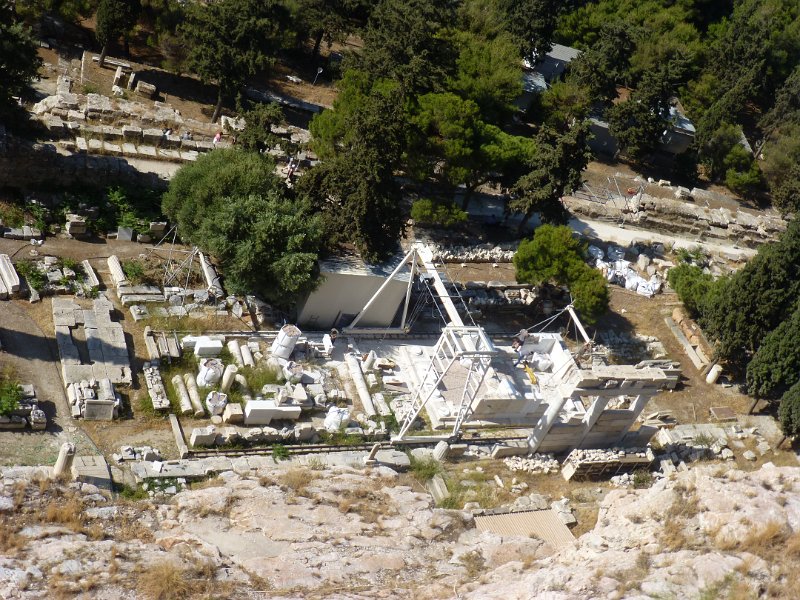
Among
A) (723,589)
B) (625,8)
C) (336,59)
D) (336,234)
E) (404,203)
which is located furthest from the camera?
(625,8)

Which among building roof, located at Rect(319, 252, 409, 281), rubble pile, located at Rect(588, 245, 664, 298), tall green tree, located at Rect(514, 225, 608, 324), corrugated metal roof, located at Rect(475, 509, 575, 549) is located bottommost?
corrugated metal roof, located at Rect(475, 509, 575, 549)

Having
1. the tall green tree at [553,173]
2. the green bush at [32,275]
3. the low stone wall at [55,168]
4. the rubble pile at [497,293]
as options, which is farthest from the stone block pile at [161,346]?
the tall green tree at [553,173]

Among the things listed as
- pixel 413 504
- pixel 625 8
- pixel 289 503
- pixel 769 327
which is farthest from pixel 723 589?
pixel 625 8

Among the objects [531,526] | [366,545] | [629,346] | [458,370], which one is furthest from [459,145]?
[366,545]

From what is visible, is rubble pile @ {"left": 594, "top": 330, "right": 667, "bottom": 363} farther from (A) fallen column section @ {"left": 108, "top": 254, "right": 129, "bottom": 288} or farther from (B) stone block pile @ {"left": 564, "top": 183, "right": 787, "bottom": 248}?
(A) fallen column section @ {"left": 108, "top": 254, "right": 129, "bottom": 288}

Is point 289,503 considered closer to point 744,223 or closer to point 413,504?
point 413,504

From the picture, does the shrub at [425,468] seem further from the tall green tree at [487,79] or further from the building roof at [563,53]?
the building roof at [563,53]

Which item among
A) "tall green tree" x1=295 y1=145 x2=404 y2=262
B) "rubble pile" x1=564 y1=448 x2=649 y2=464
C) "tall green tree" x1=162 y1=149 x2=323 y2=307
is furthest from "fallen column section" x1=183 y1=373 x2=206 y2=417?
"rubble pile" x1=564 y1=448 x2=649 y2=464
